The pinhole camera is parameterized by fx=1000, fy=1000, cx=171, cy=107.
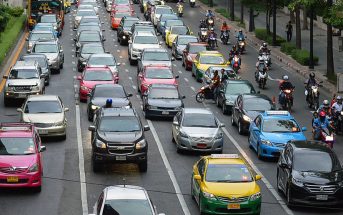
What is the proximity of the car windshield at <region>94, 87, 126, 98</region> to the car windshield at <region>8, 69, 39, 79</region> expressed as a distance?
16.9 feet

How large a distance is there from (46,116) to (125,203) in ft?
47.4

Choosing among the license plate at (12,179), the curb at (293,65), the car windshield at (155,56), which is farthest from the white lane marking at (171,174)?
the curb at (293,65)

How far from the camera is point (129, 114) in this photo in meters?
32.2

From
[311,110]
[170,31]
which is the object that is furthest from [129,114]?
[170,31]

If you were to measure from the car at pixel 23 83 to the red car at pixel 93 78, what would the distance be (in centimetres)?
183

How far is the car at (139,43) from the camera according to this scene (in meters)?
58.3

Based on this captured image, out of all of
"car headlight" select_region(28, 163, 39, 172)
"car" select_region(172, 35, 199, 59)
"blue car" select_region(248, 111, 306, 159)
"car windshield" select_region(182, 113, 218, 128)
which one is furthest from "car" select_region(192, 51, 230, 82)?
"car headlight" select_region(28, 163, 39, 172)

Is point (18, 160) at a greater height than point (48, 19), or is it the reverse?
point (18, 160)

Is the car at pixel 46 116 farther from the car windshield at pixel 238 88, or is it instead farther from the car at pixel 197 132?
the car windshield at pixel 238 88

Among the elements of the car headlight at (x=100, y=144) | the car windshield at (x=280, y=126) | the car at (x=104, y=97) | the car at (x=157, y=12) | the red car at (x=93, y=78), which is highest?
the car headlight at (x=100, y=144)

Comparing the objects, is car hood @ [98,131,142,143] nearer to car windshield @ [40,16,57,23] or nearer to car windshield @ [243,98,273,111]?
car windshield @ [243,98,273,111]

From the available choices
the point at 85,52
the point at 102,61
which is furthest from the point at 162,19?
the point at 102,61

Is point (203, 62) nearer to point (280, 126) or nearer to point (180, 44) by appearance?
point (180, 44)

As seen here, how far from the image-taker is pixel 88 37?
62469 millimetres
